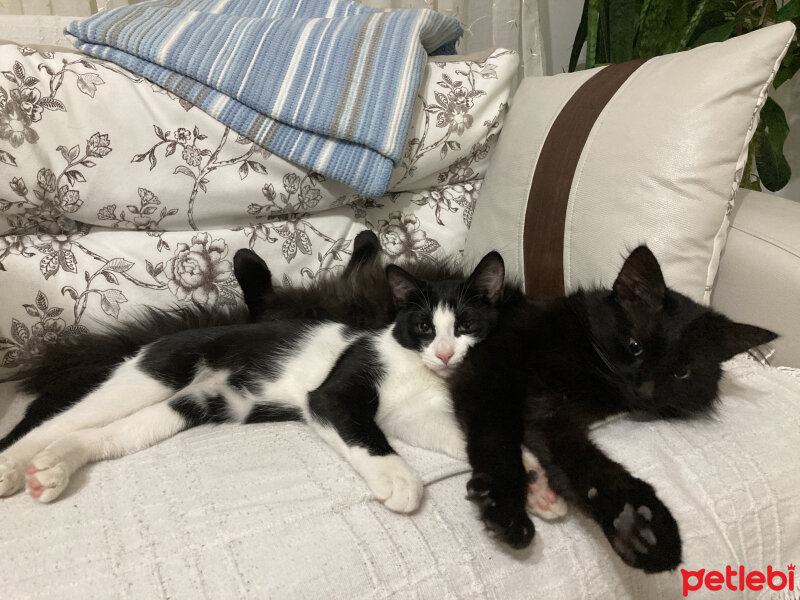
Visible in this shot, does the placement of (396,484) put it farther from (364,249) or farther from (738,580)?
(364,249)

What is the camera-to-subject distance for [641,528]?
0.67 m

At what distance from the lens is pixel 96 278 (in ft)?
3.84

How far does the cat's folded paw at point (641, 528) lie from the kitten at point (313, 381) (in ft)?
0.83

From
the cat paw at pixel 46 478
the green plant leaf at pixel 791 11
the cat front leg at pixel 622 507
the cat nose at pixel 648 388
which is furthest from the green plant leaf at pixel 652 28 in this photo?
the cat paw at pixel 46 478

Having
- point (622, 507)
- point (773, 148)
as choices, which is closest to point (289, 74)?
point (622, 507)

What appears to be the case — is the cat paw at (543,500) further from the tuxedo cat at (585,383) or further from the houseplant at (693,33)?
the houseplant at (693,33)

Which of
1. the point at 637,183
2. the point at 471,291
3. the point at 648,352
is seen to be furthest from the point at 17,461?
the point at 637,183

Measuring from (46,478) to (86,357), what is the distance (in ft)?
1.24

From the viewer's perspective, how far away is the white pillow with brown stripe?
0.96m

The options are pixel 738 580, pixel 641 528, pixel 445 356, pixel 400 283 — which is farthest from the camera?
pixel 400 283

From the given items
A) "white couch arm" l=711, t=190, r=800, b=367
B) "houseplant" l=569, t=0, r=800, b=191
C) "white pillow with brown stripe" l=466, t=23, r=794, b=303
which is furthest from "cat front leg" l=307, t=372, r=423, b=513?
"houseplant" l=569, t=0, r=800, b=191

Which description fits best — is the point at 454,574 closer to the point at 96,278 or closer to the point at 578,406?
the point at 578,406

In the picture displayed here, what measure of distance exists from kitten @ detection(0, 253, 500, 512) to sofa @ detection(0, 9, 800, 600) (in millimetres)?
48

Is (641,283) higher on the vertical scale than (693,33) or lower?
lower
